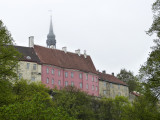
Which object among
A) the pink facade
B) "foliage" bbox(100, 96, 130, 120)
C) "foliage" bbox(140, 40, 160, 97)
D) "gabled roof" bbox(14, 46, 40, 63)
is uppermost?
"gabled roof" bbox(14, 46, 40, 63)

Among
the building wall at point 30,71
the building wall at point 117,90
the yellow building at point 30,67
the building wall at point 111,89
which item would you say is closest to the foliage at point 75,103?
the building wall at point 30,71

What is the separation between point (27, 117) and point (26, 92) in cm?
3060

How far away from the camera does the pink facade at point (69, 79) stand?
91.5m

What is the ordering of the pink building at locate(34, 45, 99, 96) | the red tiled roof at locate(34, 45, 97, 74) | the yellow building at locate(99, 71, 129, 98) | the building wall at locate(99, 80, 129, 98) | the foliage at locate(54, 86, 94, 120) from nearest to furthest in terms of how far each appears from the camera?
the foliage at locate(54, 86, 94, 120) → the pink building at locate(34, 45, 99, 96) → the red tiled roof at locate(34, 45, 97, 74) → the building wall at locate(99, 80, 129, 98) → the yellow building at locate(99, 71, 129, 98)

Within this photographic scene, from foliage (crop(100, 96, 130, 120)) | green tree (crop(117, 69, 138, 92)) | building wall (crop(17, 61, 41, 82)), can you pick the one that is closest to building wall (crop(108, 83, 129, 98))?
green tree (crop(117, 69, 138, 92))

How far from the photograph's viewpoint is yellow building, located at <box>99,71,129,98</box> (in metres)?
106

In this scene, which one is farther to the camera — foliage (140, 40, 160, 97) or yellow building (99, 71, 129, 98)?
yellow building (99, 71, 129, 98)

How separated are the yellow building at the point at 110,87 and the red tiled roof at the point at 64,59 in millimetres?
4265

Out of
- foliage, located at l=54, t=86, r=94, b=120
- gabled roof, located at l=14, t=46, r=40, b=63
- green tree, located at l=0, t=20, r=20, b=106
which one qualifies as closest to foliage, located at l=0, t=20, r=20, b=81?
green tree, located at l=0, t=20, r=20, b=106

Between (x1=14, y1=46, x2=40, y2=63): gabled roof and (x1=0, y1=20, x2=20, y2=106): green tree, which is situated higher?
(x1=14, y1=46, x2=40, y2=63): gabled roof

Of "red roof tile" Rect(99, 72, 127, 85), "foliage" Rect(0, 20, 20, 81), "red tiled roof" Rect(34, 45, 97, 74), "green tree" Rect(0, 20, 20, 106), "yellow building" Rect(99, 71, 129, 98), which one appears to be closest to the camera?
"green tree" Rect(0, 20, 20, 106)

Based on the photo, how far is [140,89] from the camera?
33562 millimetres

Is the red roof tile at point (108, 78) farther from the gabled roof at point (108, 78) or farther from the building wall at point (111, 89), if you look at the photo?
the building wall at point (111, 89)

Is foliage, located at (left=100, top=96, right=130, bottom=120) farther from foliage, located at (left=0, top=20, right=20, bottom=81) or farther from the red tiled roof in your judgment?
foliage, located at (left=0, top=20, right=20, bottom=81)
